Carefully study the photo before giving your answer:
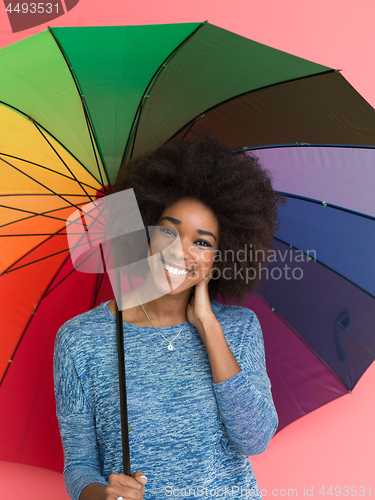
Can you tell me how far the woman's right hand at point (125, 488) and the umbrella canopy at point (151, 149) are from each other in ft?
2.60

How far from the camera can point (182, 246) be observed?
1691 millimetres

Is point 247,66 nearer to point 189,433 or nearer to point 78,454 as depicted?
point 189,433

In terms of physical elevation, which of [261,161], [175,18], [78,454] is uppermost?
[175,18]

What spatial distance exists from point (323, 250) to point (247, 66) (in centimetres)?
83

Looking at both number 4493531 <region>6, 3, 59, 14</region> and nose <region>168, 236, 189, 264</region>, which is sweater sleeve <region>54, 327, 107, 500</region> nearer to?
nose <region>168, 236, 189, 264</region>

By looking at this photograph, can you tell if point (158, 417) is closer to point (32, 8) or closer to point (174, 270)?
point (174, 270)

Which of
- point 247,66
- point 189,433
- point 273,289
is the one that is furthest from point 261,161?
point 189,433

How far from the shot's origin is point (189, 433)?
5.29 feet

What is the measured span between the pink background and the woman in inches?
49.4

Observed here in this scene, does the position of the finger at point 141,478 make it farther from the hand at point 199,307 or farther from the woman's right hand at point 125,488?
the hand at point 199,307

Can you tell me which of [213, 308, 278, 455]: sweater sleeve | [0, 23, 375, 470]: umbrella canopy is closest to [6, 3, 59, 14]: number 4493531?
[0, 23, 375, 470]: umbrella canopy

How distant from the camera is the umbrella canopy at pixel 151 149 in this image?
1.55 metres

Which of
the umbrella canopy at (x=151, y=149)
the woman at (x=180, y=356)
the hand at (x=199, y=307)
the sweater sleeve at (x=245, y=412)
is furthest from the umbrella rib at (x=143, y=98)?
the sweater sleeve at (x=245, y=412)

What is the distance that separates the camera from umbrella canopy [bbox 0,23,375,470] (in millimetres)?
1547
